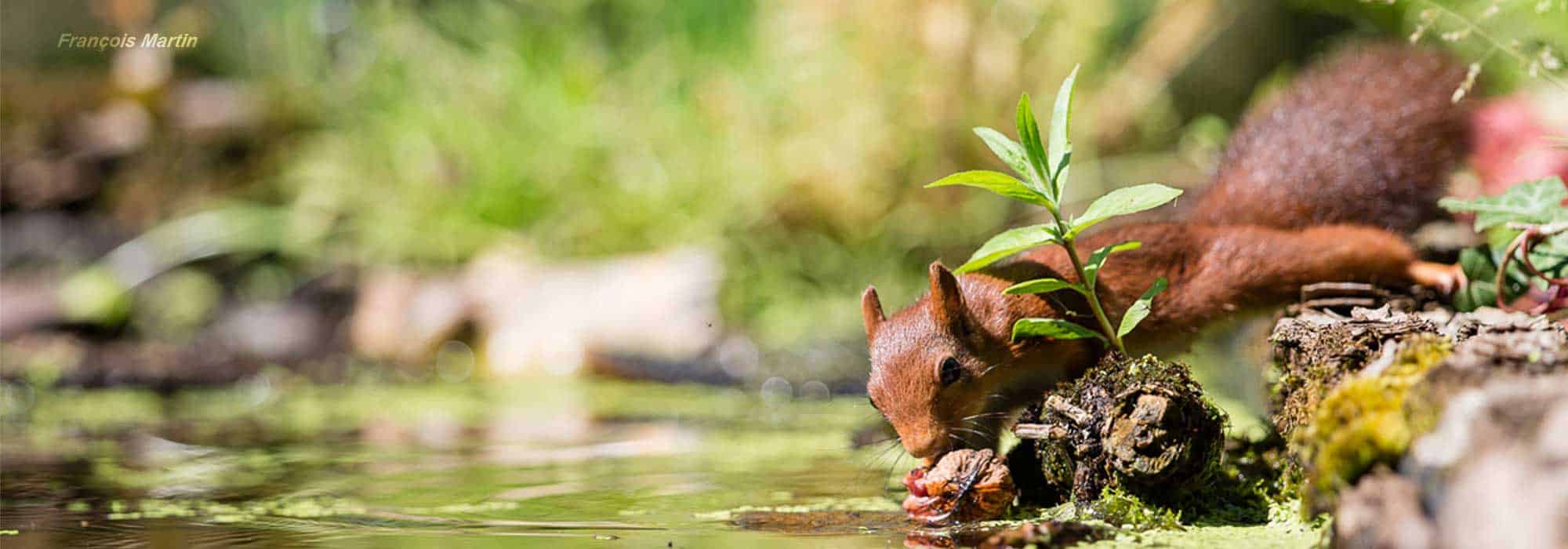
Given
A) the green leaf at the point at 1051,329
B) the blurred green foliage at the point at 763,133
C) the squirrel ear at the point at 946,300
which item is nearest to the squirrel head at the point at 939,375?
the squirrel ear at the point at 946,300

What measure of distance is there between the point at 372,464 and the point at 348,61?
783 cm

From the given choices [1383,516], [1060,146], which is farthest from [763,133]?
[1383,516]

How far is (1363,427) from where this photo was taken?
169cm

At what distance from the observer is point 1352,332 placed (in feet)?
7.57

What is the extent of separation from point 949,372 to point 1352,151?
1.57m

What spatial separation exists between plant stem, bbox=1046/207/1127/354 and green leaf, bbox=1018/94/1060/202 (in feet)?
0.17

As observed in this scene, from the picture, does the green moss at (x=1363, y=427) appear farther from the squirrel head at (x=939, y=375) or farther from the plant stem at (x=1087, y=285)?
the squirrel head at (x=939, y=375)

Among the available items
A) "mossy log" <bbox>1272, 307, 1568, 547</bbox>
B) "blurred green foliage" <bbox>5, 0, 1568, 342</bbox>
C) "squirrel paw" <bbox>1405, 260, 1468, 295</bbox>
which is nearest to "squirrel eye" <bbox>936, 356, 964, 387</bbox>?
"mossy log" <bbox>1272, 307, 1568, 547</bbox>

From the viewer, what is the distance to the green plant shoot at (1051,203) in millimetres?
2441

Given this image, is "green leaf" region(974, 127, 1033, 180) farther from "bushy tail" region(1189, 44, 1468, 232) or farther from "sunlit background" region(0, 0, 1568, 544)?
"sunlit background" region(0, 0, 1568, 544)

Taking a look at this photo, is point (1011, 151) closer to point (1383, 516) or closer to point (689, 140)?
point (1383, 516)

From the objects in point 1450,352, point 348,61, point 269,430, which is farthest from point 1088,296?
point 348,61

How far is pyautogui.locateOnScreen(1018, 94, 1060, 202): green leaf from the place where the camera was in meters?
2.49

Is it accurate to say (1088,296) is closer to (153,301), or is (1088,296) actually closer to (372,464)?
(372,464)
